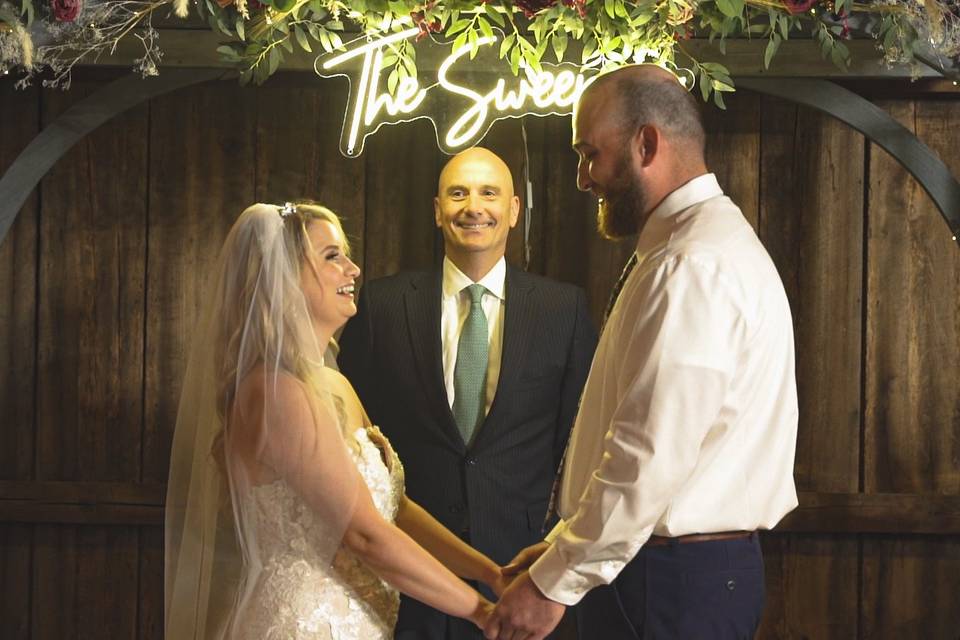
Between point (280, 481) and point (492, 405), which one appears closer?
point (280, 481)

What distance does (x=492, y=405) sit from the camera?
3.62 meters

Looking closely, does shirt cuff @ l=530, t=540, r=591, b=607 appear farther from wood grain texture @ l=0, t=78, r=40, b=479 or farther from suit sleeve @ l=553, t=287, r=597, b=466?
wood grain texture @ l=0, t=78, r=40, b=479

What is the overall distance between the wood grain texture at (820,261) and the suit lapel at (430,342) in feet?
4.41

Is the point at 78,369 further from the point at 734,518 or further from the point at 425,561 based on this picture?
the point at 734,518

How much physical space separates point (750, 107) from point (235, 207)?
1.92m

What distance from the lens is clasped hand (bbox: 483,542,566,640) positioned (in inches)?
93.2

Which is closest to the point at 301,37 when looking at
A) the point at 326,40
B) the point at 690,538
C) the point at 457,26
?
the point at 326,40

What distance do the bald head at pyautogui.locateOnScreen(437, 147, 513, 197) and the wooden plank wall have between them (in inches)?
20.7

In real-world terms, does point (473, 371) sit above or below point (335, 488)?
above

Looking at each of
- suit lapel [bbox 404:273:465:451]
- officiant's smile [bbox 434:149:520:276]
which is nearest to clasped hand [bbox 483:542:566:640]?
suit lapel [bbox 404:273:465:451]

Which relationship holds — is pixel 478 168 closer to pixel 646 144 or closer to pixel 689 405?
pixel 646 144

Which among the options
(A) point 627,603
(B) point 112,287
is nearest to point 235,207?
(B) point 112,287

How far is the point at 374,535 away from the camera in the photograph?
7.97 ft

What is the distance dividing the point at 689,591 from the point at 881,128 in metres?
1.98
